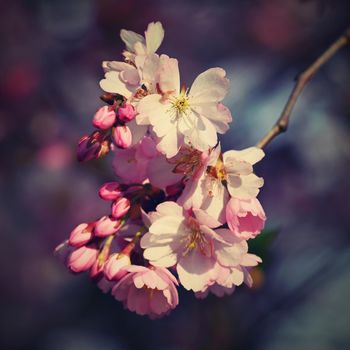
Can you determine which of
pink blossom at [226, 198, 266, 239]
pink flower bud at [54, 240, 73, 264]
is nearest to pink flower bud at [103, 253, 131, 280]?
pink flower bud at [54, 240, 73, 264]

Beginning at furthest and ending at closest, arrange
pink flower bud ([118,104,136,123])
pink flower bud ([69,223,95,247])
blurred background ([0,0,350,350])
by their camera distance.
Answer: blurred background ([0,0,350,350])
pink flower bud ([69,223,95,247])
pink flower bud ([118,104,136,123])

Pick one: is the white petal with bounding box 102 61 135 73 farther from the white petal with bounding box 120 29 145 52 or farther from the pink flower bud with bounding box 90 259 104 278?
the pink flower bud with bounding box 90 259 104 278

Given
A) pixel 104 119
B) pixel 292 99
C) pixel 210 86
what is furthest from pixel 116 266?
pixel 292 99

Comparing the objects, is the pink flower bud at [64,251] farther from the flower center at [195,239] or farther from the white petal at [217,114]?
the white petal at [217,114]

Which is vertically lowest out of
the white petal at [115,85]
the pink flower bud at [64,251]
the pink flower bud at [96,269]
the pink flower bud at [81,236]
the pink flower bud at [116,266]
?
the pink flower bud at [64,251]

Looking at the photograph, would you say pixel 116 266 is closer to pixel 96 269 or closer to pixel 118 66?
pixel 96 269

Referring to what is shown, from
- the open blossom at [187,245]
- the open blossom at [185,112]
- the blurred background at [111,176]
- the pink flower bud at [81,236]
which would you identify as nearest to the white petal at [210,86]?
the open blossom at [185,112]
